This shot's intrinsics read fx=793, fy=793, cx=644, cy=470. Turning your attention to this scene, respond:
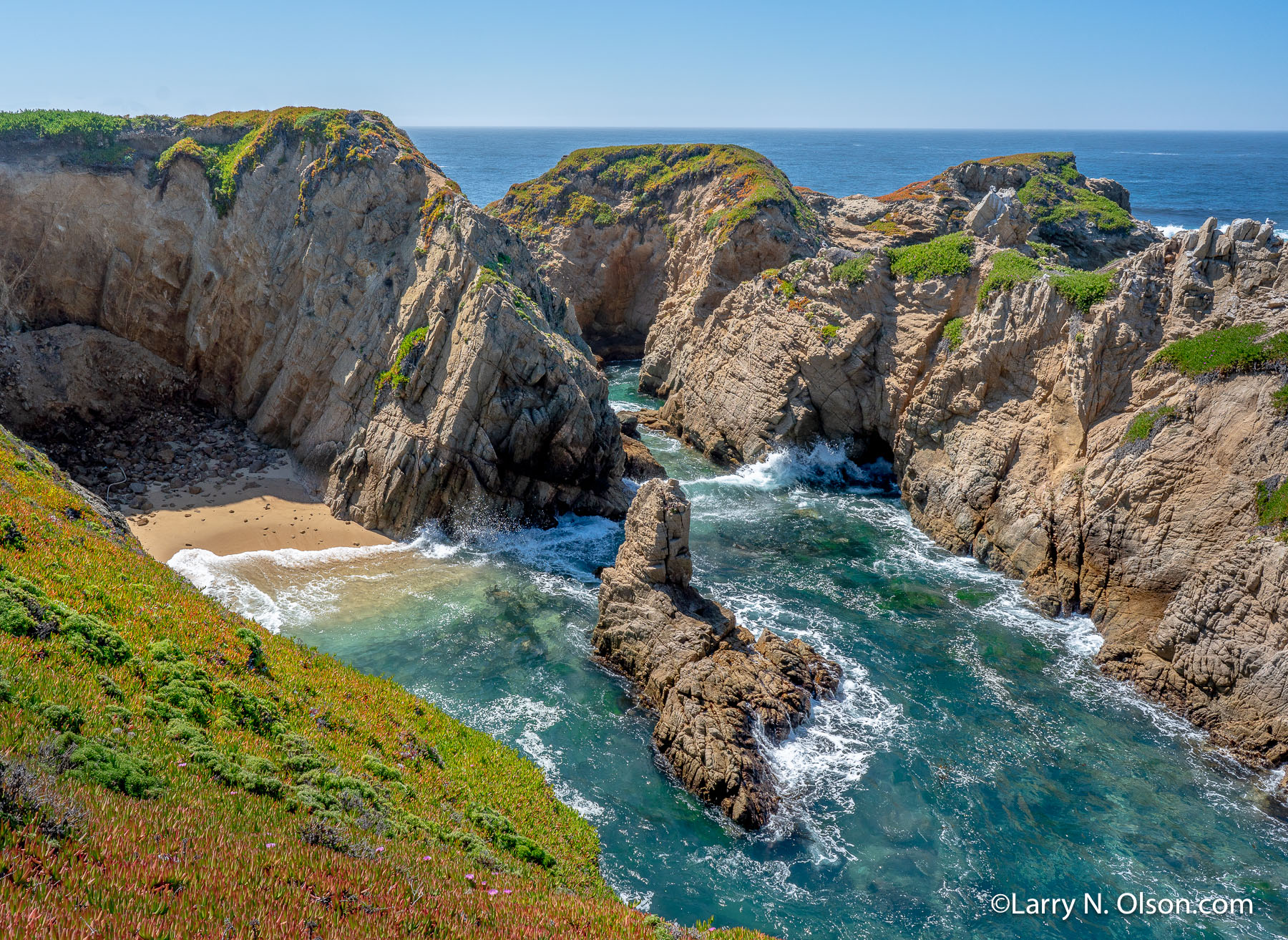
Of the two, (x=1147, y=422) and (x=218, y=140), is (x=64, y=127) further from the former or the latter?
(x=1147, y=422)

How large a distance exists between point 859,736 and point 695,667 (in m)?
4.82

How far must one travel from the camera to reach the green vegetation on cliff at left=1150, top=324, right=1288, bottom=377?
25594 millimetres

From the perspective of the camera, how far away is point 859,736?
2161cm

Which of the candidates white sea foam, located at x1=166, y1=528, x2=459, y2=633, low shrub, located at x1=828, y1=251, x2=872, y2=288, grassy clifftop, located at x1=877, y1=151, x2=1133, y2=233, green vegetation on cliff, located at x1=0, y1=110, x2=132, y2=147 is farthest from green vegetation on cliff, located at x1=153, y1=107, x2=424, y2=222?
grassy clifftop, located at x1=877, y1=151, x2=1133, y2=233

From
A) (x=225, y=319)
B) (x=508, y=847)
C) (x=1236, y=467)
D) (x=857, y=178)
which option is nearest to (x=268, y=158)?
(x=225, y=319)

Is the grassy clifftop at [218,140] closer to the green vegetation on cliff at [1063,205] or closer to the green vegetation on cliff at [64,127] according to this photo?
the green vegetation on cliff at [64,127]

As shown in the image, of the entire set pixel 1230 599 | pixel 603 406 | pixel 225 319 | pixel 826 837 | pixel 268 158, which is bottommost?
Result: pixel 826 837

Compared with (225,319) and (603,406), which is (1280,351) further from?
(225,319)

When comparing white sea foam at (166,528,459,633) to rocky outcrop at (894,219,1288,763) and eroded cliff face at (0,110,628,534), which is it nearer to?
eroded cliff face at (0,110,628,534)

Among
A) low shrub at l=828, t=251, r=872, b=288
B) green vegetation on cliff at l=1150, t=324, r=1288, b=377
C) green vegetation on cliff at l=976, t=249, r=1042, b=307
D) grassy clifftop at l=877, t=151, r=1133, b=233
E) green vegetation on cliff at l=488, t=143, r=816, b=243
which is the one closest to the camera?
green vegetation on cliff at l=1150, t=324, r=1288, b=377

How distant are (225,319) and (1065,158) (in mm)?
72769

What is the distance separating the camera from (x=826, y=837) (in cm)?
1827

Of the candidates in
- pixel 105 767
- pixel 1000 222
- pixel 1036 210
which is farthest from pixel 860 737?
pixel 1036 210

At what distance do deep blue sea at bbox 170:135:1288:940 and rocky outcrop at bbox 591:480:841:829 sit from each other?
65 cm
